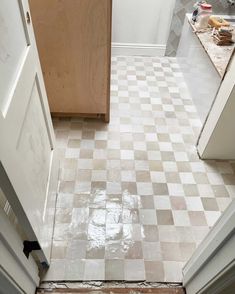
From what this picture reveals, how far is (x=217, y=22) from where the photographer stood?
2158 mm

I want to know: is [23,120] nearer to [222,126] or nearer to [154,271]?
[154,271]

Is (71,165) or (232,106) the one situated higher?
(232,106)

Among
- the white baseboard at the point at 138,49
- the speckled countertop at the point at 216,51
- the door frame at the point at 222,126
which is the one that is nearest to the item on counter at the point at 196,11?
the speckled countertop at the point at 216,51

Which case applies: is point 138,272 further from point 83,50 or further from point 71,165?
point 83,50

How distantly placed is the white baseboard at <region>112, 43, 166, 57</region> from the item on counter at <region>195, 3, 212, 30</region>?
565mm

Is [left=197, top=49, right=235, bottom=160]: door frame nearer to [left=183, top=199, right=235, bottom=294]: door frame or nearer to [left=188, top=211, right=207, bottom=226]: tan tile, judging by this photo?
[left=188, top=211, right=207, bottom=226]: tan tile

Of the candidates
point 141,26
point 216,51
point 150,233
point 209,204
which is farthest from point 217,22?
point 150,233

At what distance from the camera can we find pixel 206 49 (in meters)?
1.87

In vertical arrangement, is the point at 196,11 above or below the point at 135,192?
above

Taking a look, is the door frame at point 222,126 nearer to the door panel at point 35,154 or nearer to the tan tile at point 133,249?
the tan tile at point 133,249

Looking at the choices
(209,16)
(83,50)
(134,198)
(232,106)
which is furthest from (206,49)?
(134,198)

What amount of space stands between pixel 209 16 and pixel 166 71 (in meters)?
0.62

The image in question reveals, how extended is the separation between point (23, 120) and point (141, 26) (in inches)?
87.3

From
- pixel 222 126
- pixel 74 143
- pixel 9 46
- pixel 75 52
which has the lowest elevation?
pixel 74 143
